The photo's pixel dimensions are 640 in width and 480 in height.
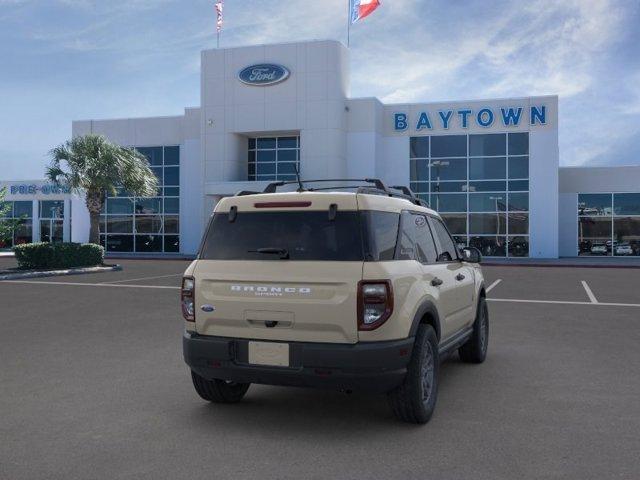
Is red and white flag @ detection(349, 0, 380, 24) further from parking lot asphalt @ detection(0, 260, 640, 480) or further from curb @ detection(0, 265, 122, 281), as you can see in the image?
parking lot asphalt @ detection(0, 260, 640, 480)

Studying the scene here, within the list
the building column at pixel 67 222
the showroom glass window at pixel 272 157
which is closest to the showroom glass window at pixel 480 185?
the showroom glass window at pixel 272 157

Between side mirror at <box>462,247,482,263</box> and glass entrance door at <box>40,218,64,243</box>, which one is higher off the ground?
glass entrance door at <box>40,218,64,243</box>

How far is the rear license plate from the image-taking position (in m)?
4.74

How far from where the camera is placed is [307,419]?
522 centimetres

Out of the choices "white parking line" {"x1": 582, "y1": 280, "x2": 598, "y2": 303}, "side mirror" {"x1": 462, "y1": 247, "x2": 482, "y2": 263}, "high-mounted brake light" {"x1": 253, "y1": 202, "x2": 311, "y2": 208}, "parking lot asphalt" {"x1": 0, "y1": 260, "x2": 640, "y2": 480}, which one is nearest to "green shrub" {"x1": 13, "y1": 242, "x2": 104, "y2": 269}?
"parking lot asphalt" {"x1": 0, "y1": 260, "x2": 640, "y2": 480}

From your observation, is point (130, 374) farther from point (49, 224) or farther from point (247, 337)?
point (49, 224)

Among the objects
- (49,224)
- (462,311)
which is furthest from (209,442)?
(49,224)

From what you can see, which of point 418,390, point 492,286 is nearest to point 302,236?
point 418,390

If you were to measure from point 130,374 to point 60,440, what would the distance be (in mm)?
2148

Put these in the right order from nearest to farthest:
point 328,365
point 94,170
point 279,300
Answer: point 328,365, point 279,300, point 94,170

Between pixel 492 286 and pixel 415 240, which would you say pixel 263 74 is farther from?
pixel 415 240

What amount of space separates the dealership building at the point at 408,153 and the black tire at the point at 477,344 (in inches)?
1003

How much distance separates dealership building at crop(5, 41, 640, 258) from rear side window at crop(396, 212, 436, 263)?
1054 inches

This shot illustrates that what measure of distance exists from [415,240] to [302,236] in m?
1.15
